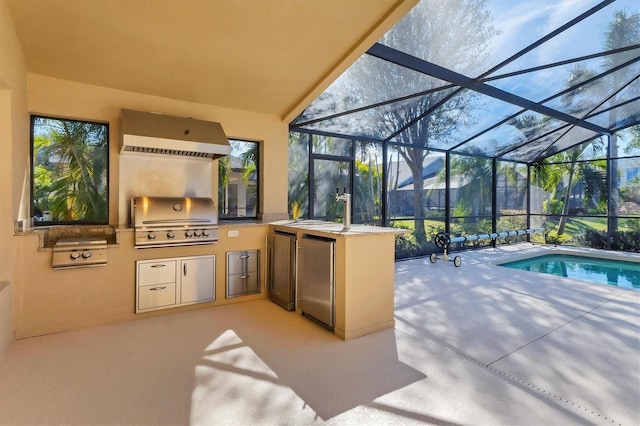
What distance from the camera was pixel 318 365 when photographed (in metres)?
2.56

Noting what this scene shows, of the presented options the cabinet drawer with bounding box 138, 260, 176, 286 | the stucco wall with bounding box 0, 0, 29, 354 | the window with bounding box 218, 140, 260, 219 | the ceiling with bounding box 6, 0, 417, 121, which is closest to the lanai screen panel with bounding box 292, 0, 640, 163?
the ceiling with bounding box 6, 0, 417, 121

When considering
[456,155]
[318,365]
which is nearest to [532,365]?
[318,365]

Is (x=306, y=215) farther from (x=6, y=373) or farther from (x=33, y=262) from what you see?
(x=6, y=373)

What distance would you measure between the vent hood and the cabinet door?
4.35 feet

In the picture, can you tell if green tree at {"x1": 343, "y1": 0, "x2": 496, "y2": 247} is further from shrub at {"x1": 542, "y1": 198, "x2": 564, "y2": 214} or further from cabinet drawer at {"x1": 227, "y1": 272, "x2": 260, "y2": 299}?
shrub at {"x1": 542, "y1": 198, "x2": 564, "y2": 214}

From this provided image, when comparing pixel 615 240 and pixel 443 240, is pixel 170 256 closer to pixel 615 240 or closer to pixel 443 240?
pixel 443 240

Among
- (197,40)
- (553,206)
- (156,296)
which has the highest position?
(197,40)

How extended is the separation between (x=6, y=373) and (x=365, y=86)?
4.65m

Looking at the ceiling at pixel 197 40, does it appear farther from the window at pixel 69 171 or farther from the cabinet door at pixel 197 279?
the cabinet door at pixel 197 279

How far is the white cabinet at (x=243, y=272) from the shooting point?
4184 millimetres

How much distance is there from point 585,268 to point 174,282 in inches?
335

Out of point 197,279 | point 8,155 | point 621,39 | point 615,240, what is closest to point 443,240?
point 621,39

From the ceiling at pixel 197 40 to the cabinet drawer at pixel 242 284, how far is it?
241cm

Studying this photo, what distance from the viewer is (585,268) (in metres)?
7.36
